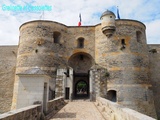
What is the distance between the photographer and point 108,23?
646 inches

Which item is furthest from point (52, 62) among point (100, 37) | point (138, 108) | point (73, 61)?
point (138, 108)

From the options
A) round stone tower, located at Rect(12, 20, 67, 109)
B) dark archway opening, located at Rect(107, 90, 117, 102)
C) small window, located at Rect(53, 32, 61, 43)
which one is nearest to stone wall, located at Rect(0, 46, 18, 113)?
round stone tower, located at Rect(12, 20, 67, 109)

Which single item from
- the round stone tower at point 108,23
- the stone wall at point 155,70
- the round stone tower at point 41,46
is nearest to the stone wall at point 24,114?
the round stone tower at point 41,46

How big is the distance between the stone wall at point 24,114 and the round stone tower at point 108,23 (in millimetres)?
12400

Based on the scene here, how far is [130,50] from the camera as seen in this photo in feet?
52.6

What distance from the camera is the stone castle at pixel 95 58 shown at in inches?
599

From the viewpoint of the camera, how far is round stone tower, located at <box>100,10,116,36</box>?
16.3 m

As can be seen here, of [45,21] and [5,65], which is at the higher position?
[45,21]

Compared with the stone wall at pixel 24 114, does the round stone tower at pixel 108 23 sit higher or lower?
higher

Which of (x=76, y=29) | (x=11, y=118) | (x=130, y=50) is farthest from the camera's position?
(x=76, y=29)

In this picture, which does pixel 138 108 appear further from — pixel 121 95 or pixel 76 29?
pixel 76 29

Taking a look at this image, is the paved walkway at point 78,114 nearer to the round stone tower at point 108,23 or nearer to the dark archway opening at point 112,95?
the dark archway opening at point 112,95

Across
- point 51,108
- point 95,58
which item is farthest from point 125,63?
point 51,108

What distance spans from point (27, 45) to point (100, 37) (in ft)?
25.4
